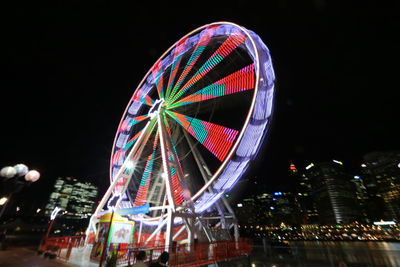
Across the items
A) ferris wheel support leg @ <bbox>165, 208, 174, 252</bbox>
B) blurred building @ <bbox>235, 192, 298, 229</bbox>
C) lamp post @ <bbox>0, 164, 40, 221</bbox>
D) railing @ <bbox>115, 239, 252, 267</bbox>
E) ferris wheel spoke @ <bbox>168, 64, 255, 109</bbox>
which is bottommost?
railing @ <bbox>115, 239, 252, 267</bbox>

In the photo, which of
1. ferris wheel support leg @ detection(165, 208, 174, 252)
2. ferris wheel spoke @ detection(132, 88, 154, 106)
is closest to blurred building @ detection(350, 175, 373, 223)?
ferris wheel spoke @ detection(132, 88, 154, 106)

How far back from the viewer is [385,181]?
Result: 96.9 metres

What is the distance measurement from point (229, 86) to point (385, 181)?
118 metres

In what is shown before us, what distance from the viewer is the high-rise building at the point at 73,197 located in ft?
328

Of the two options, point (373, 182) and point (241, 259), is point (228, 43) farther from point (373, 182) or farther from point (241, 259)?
point (373, 182)

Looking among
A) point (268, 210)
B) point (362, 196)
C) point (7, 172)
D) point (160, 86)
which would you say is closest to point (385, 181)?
point (362, 196)

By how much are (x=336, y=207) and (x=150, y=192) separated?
109834 millimetres

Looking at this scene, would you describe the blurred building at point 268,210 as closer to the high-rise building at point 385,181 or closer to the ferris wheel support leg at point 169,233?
the high-rise building at point 385,181

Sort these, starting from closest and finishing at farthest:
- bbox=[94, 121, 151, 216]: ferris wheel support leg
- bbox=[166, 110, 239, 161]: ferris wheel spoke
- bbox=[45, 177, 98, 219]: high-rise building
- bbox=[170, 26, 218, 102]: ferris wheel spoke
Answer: bbox=[166, 110, 239, 161]: ferris wheel spoke < bbox=[94, 121, 151, 216]: ferris wheel support leg < bbox=[170, 26, 218, 102]: ferris wheel spoke < bbox=[45, 177, 98, 219]: high-rise building

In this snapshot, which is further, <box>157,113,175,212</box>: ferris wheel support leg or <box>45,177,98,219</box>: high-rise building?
<box>45,177,98,219</box>: high-rise building

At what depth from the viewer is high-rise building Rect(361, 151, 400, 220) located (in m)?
88.9

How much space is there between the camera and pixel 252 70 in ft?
40.2

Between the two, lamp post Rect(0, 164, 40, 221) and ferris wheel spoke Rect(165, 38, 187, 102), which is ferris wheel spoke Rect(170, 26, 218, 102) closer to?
ferris wheel spoke Rect(165, 38, 187, 102)

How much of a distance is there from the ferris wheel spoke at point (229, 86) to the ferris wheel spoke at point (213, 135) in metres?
1.47
